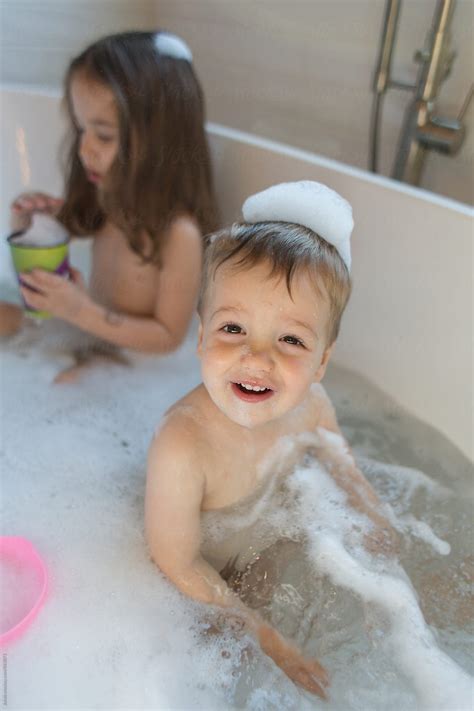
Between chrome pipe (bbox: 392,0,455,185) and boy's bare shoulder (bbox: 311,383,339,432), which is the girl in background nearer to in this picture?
boy's bare shoulder (bbox: 311,383,339,432)

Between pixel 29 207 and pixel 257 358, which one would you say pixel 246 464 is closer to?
pixel 257 358

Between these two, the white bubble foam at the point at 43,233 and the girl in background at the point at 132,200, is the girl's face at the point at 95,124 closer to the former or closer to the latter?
the girl in background at the point at 132,200

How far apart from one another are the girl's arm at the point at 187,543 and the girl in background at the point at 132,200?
15.2 inches

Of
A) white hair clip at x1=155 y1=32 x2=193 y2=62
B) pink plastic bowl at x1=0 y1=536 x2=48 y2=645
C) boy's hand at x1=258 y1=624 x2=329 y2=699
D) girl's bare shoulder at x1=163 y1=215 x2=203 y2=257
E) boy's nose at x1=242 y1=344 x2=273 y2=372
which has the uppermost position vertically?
white hair clip at x1=155 y1=32 x2=193 y2=62

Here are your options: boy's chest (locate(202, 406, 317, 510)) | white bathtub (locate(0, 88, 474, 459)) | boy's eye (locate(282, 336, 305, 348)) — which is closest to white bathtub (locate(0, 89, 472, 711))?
white bathtub (locate(0, 88, 474, 459))

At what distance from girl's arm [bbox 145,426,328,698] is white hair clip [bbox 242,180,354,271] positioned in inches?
11.7

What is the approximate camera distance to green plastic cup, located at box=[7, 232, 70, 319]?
1.04 m

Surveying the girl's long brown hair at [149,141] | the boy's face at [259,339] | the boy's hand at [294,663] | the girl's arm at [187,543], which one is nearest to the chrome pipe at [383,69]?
the girl's long brown hair at [149,141]

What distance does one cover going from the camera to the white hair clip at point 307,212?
80cm

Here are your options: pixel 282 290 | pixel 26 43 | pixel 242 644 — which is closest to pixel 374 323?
pixel 282 290

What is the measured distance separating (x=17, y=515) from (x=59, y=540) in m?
0.09

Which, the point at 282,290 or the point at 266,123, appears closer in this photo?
the point at 282,290

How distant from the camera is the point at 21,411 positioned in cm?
118

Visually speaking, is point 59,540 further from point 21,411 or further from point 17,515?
point 21,411
